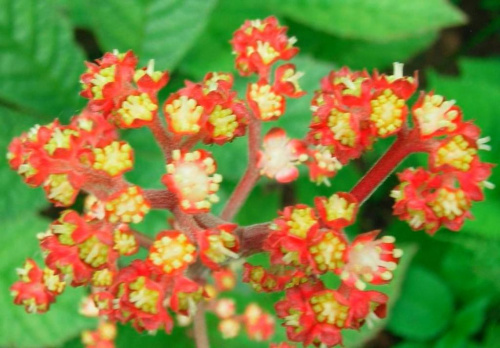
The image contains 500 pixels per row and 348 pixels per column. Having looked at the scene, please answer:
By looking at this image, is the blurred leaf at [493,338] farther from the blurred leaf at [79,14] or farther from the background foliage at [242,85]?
the blurred leaf at [79,14]

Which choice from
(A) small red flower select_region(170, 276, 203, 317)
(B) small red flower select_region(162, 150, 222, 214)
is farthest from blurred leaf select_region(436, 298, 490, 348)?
(B) small red flower select_region(162, 150, 222, 214)

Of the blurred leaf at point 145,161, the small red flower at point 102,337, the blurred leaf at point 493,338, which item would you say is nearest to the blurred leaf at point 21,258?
the small red flower at point 102,337

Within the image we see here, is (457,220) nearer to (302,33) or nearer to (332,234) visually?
(332,234)

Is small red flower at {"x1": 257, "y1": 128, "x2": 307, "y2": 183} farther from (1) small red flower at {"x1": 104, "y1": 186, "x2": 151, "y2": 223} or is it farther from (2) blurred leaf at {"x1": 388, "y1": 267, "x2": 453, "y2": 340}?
(2) blurred leaf at {"x1": 388, "y1": 267, "x2": 453, "y2": 340}

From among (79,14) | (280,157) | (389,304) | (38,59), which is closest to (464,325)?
(389,304)

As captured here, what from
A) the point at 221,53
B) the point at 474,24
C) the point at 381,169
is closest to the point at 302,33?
the point at 221,53

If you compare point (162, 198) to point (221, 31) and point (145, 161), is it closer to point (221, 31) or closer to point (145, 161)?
point (145, 161)
